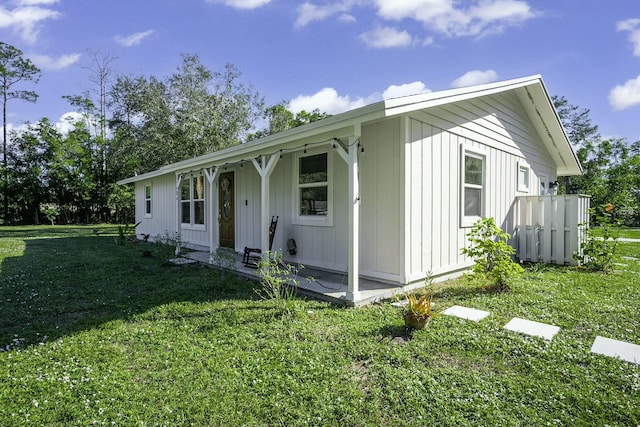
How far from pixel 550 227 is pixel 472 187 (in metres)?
2.15

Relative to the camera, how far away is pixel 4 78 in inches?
877

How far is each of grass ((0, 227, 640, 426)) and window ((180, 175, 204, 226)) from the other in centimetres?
496

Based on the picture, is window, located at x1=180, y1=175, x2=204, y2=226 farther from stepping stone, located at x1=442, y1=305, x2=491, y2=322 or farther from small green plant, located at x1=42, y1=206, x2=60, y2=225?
small green plant, located at x1=42, y1=206, x2=60, y2=225

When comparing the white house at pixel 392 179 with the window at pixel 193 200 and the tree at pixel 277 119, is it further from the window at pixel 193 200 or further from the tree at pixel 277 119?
the tree at pixel 277 119

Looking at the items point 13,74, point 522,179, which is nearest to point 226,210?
point 522,179

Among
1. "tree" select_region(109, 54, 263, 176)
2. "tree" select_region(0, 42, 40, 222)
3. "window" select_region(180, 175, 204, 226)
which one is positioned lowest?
"window" select_region(180, 175, 204, 226)

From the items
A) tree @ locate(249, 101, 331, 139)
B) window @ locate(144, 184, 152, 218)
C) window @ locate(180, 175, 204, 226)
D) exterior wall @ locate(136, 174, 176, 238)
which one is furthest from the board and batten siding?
tree @ locate(249, 101, 331, 139)

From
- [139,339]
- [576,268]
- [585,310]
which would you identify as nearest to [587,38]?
[576,268]

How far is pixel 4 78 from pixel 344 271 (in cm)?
2863

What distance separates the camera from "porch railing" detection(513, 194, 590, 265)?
648cm

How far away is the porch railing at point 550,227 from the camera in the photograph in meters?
6.48

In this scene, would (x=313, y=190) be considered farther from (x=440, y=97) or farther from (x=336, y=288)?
(x=440, y=97)

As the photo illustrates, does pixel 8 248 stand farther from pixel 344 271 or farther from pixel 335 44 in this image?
pixel 335 44

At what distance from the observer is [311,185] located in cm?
586
